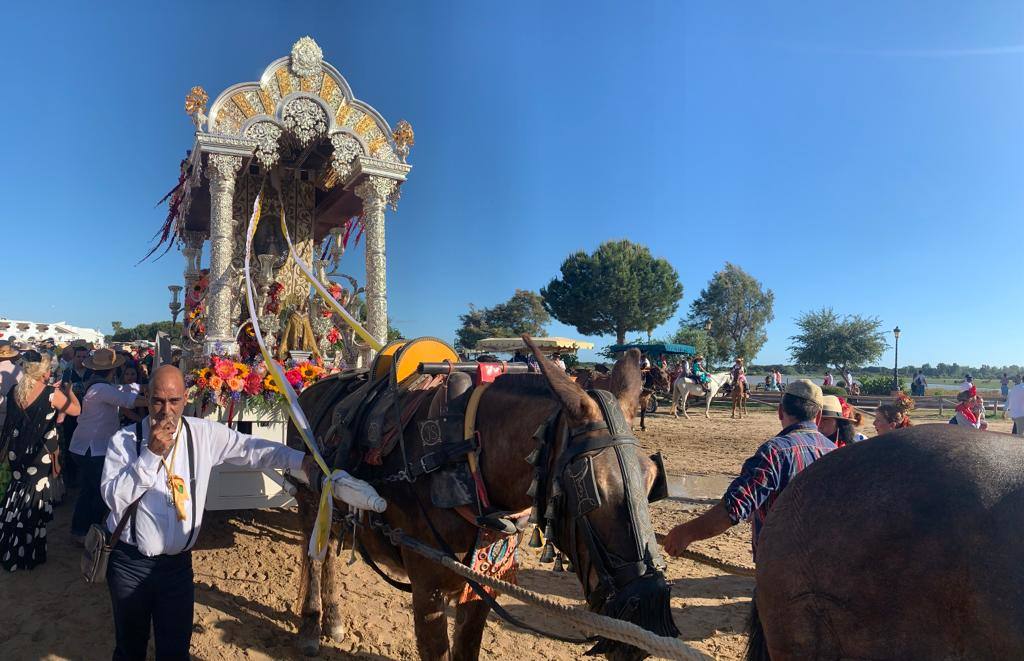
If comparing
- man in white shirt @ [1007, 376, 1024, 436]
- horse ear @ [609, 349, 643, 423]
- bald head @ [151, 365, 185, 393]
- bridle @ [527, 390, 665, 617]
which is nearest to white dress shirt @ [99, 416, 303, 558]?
bald head @ [151, 365, 185, 393]

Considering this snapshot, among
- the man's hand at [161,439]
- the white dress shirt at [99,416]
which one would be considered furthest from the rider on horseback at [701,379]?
Result: the man's hand at [161,439]

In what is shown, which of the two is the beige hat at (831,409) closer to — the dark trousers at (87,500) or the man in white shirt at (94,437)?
the man in white shirt at (94,437)

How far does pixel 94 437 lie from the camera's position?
17.4 ft

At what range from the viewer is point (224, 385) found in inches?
220

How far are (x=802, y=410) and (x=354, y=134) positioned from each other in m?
6.97

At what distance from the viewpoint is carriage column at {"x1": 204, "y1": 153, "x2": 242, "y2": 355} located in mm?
7285

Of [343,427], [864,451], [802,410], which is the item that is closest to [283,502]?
[343,427]

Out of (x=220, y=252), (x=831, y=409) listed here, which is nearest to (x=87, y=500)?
(x=220, y=252)

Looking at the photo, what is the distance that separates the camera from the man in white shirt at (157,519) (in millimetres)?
2594

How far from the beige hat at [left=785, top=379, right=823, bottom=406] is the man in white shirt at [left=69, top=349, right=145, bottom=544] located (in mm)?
5213

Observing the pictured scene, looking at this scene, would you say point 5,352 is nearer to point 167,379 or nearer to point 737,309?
point 167,379

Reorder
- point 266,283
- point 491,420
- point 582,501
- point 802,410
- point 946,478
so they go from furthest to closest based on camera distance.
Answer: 1. point 266,283
2. point 802,410
3. point 491,420
4. point 582,501
5. point 946,478

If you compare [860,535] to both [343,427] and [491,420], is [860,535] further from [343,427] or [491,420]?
[343,427]

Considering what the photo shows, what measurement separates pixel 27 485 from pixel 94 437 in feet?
1.92
